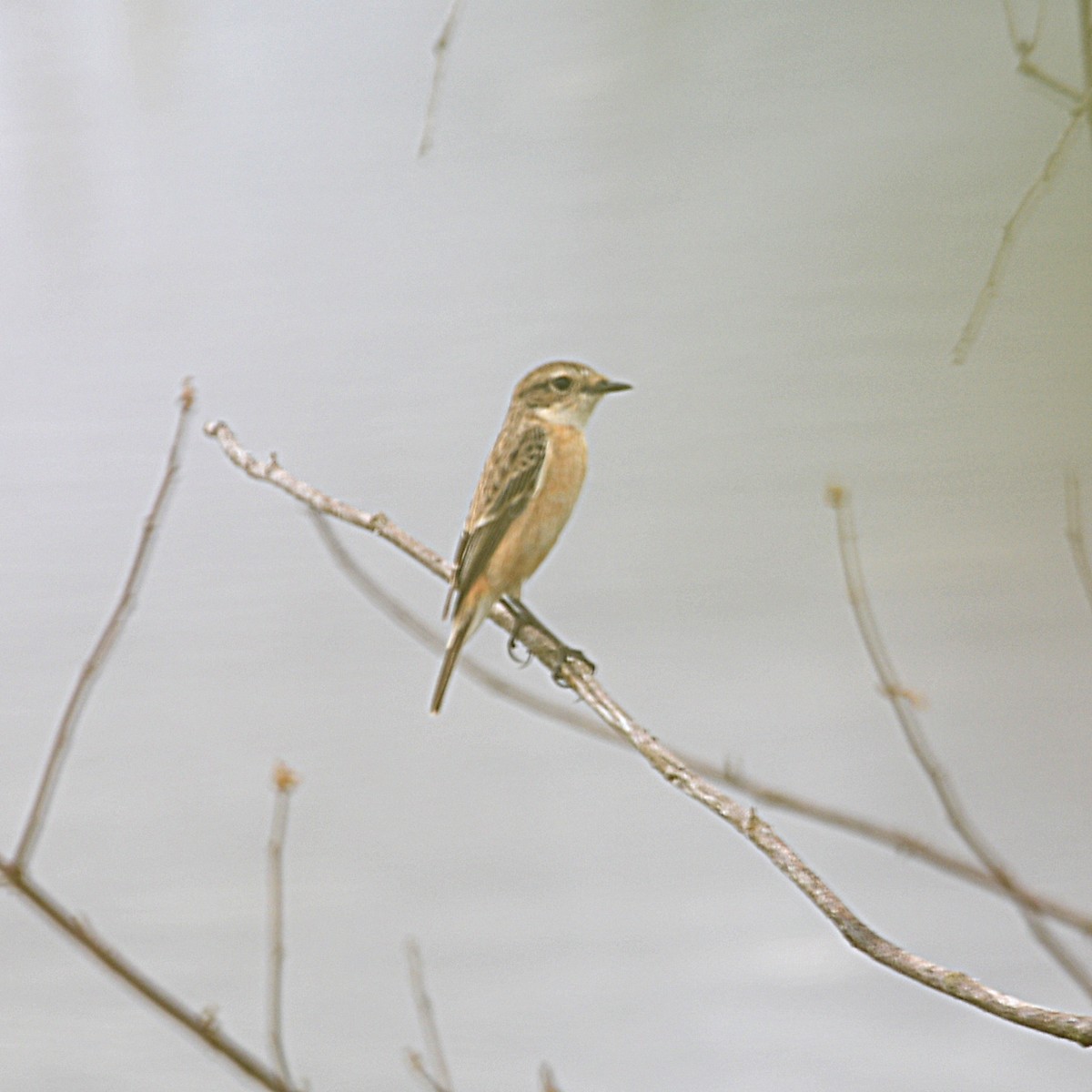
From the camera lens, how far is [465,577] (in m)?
0.90

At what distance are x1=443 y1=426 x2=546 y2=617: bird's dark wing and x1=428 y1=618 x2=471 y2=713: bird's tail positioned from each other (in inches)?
0.7

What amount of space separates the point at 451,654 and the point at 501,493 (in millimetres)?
140

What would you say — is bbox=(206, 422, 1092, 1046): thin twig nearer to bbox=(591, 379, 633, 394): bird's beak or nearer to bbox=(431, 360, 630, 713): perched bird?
bbox=(431, 360, 630, 713): perched bird

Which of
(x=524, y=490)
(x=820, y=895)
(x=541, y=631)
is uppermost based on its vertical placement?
(x=524, y=490)

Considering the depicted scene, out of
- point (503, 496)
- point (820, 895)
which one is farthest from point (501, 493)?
point (820, 895)

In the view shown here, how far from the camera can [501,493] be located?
0.95 meters

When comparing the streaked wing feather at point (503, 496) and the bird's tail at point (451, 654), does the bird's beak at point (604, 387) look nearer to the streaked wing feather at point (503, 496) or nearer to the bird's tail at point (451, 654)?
the streaked wing feather at point (503, 496)

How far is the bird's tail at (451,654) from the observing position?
833 millimetres

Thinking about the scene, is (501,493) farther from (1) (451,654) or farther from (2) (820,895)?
(2) (820,895)

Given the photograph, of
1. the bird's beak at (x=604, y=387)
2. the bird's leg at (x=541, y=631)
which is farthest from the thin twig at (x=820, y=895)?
the bird's beak at (x=604, y=387)

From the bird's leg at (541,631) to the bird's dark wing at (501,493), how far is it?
0.21ft

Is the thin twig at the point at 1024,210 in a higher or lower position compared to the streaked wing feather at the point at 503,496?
higher

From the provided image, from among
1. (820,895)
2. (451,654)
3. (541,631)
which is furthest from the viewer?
(541,631)

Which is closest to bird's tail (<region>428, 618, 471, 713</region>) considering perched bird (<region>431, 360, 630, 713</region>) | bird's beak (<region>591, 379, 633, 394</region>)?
perched bird (<region>431, 360, 630, 713</region>)
